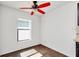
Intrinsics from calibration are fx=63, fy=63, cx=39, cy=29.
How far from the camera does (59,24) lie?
200 cm

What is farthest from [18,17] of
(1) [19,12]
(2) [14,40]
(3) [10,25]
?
(2) [14,40]

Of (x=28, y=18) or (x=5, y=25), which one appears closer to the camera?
(x=5, y=25)

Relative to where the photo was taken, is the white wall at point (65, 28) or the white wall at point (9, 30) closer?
the white wall at point (65, 28)

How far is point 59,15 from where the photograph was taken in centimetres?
201

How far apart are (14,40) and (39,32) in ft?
4.29

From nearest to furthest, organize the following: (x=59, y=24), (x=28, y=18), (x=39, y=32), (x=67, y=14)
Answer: (x=67, y=14)
(x=59, y=24)
(x=28, y=18)
(x=39, y=32)

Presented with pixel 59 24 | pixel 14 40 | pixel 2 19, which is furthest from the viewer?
pixel 14 40

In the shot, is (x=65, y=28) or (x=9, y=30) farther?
(x=9, y=30)

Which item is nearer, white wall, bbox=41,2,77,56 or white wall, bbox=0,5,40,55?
white wall, bbox=41,2,77,56

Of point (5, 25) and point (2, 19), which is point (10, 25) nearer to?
point (5, 25)

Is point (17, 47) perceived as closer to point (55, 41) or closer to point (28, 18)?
point (28, 18)

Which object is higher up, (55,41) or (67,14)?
(67,14)

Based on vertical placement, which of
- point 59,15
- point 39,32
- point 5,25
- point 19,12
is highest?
point 19,12

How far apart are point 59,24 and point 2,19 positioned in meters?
1.73
